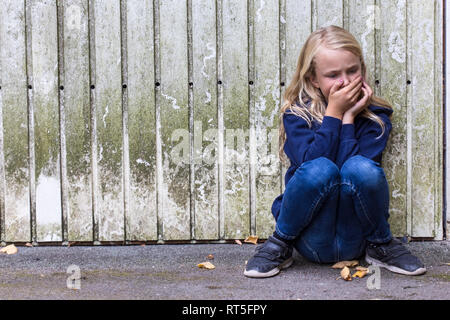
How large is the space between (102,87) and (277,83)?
0.93 m

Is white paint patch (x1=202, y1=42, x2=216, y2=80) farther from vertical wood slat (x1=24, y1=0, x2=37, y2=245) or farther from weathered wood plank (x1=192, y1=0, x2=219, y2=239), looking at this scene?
vertical wood slat (x1=24, y1=0, x2=37, y2=245)

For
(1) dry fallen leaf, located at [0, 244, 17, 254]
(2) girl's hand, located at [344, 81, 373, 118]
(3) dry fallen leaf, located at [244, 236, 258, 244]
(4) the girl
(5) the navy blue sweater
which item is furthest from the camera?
(3) dry fallen leaf, located at [244, 236, 258, 244]

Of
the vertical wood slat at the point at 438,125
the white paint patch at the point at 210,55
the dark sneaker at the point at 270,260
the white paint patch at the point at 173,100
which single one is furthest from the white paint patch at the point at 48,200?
the vertical wood slat at the point at 438,125

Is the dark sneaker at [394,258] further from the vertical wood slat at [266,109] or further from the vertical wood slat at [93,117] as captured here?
the vertical wood slat at [93,117]

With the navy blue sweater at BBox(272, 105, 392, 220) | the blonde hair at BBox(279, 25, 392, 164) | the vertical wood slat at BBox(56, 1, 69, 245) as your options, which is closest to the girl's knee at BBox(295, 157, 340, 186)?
the navy blue sweater at BBox(272, 105, 392, 220)

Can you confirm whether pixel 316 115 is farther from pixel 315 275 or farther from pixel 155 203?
pixel 155 203

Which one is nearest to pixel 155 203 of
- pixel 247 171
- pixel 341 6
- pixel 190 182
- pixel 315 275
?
pixel 190 182

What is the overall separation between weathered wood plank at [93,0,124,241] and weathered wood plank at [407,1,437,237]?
1548 mm

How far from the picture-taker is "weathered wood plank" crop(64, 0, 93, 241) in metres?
2.65

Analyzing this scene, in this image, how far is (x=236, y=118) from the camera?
2678mm

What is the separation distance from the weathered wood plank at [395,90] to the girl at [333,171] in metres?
0.23

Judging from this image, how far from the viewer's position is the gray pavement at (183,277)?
1969 millimetres

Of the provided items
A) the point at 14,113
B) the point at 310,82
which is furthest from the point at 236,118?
the point at 14,113

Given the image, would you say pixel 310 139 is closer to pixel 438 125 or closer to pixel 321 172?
pixel 321 172
